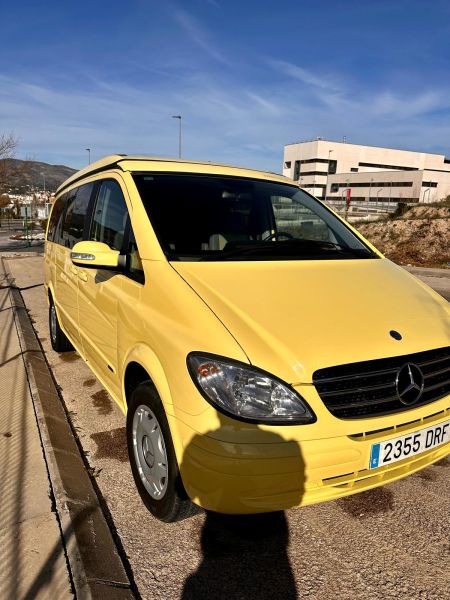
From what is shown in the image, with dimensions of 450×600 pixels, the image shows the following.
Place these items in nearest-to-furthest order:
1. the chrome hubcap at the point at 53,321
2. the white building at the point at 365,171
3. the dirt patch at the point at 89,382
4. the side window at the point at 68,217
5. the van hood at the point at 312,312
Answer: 1. the van hood at the point at 312,312
2. the dirt patch at the point at 89,382
3. the side window at the point at 68,217
4. the chrome hubcap at the point at 53,321
5. the white building at the point at 365,171

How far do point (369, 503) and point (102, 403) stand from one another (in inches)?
89.6

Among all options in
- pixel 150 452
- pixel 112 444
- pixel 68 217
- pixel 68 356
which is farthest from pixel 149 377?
pixel 68 356

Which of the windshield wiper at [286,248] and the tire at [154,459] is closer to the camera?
the tire at [154,459]

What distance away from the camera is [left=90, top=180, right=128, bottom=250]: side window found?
9.33ft

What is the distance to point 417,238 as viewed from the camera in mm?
18156

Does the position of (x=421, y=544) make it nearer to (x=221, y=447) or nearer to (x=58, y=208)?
(x=221, y=447)

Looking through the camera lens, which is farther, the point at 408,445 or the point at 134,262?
the point at 134,262

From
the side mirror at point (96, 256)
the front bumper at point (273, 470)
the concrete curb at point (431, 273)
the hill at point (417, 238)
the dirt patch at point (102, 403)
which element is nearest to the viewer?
the front bumper at point (273, 470)

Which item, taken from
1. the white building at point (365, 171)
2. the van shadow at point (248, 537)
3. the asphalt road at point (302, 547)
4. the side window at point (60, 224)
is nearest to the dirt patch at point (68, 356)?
the side window at point (60, 224)

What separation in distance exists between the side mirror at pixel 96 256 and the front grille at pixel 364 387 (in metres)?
1.36

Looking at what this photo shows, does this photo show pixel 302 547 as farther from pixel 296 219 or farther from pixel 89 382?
pixel 89 382

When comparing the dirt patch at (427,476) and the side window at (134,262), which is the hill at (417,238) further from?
the side window at (134,262)

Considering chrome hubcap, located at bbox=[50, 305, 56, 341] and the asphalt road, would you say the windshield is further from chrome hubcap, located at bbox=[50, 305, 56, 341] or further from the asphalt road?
chrome hubcap, located at bbox=[50, 305, 56, 341]

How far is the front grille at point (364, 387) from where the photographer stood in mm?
1843
